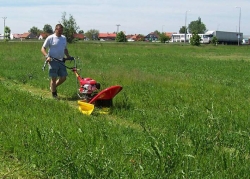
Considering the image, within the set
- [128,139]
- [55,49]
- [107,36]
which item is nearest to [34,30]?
[107,36]

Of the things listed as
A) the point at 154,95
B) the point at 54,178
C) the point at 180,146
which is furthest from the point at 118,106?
the point at 54,178

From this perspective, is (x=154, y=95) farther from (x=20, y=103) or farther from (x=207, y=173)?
(x=207, y=173)

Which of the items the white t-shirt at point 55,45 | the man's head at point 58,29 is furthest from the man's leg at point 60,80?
the man's head at point 58,29

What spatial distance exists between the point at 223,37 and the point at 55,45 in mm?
94470

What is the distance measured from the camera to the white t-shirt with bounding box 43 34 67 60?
370 inches

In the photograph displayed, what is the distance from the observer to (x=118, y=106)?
8305 millimetres

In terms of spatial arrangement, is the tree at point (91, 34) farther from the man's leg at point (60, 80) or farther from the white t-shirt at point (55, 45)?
the white t-shirt at point (55, 45)

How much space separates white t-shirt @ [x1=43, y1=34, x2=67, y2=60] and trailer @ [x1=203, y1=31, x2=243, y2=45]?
3538 inches

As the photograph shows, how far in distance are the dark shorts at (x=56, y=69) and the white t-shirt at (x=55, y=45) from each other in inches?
A: 6.5

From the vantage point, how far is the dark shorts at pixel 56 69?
9.46 meters

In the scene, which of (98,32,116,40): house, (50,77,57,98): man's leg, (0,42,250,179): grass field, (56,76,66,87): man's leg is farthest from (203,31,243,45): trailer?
(0,42,250,179): grass field

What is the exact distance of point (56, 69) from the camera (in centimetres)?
953

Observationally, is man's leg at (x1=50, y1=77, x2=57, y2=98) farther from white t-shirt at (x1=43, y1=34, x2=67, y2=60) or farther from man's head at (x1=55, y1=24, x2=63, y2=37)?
man's head at (x1=55, y1=24, x2=63, y2=37)

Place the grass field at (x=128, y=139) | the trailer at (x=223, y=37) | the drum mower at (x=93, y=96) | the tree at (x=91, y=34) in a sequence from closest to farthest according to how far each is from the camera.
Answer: the grass field at (x=128, y=139) < the drum mower at (x=93, y=96) < the trailer at (x=223, y=37) < the tree at (x=91, y=34)
